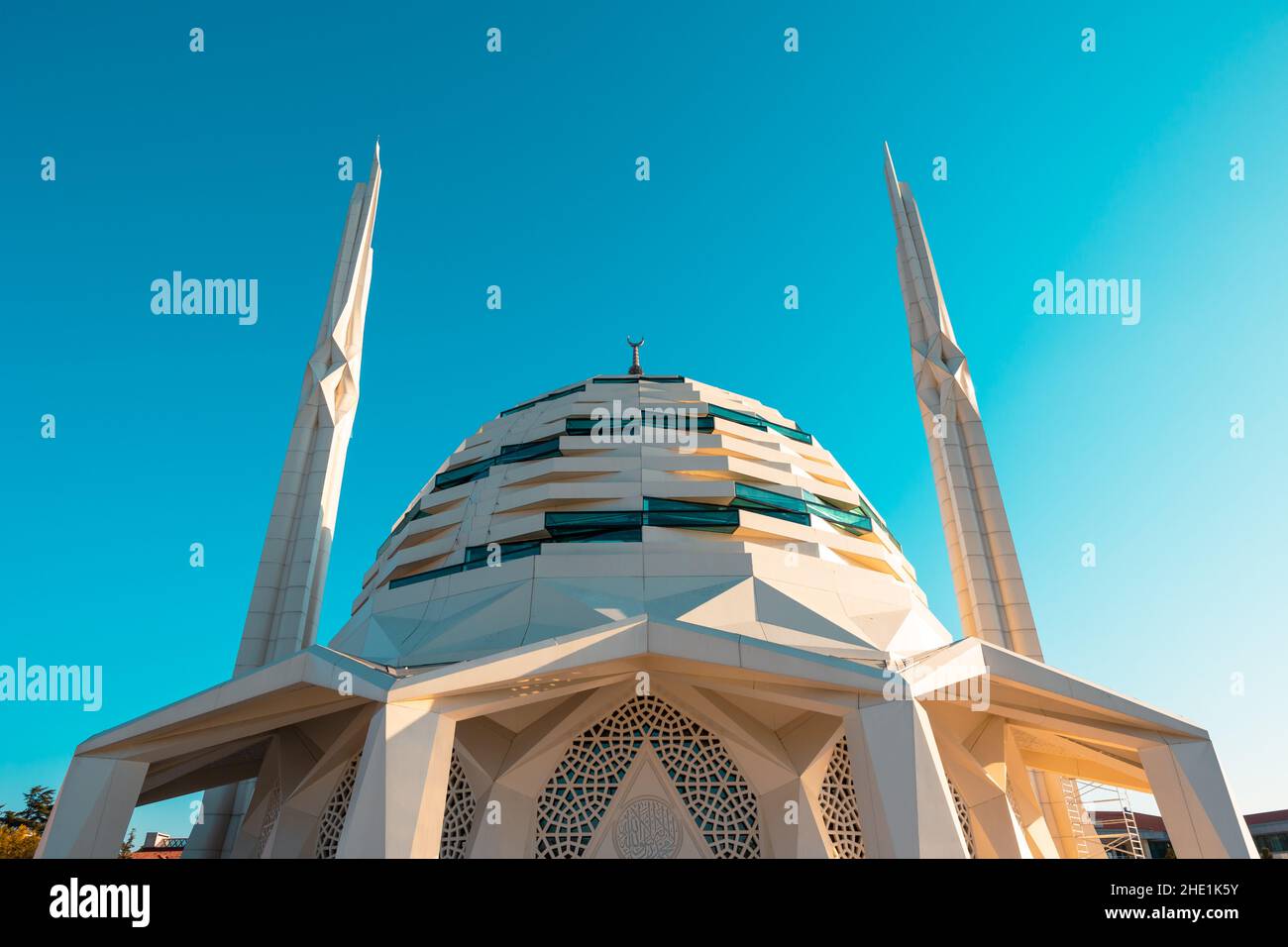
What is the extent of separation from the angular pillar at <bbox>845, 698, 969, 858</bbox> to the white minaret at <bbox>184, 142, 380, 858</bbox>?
15.2 m

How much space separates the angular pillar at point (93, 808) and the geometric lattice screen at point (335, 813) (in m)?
3.79

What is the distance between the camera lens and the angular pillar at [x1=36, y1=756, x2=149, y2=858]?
13.2 m

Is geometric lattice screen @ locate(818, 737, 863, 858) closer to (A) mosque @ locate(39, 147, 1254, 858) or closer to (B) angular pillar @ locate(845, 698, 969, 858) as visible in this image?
(A) mosque @ locate(39, 147, 1254, 858)

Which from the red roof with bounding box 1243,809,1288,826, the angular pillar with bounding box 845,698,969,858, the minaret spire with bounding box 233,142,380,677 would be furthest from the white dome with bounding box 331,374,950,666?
the red roof with bounding box 1243,809,1288,826

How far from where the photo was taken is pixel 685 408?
2741 cm

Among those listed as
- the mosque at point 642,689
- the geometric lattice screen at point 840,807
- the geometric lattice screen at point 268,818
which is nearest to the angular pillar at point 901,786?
the mosque at point 642,689

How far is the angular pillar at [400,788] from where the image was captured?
11461mm

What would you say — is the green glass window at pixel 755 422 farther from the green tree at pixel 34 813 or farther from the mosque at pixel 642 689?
the green tree at pixel 34 813

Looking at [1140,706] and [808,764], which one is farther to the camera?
[808,764]

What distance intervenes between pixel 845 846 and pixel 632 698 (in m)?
4.94
